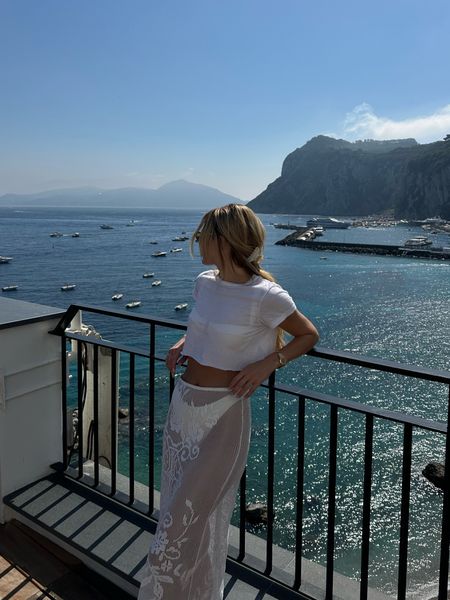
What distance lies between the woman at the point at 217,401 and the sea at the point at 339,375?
0.70 metres

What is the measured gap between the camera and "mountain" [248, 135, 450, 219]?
462 feet

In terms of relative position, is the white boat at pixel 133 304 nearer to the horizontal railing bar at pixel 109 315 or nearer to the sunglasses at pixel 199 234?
the horizontal railing bar at pixel 109 315

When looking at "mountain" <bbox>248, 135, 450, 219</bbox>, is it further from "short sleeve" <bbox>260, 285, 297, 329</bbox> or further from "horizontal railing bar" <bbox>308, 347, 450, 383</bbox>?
"short sleeve" <bbox>260, 285, 297, 329</bbox>

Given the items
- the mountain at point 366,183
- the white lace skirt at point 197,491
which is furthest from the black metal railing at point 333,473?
the mountain at point 366,183

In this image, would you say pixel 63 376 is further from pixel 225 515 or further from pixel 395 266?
pixel 395 266

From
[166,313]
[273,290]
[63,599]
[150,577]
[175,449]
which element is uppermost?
[273,290]

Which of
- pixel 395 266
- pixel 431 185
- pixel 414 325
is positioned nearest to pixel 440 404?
pixel 414 325

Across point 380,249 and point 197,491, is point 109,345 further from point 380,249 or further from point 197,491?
point 380,249

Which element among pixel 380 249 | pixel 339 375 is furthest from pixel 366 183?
pixel 339 375

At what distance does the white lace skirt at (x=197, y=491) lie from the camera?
1.72 m

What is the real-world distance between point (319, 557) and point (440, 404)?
9.83 m

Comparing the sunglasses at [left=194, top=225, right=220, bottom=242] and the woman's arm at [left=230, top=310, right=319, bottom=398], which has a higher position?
the sunglasses at [left=194, top=225, right=220, bottom=242]

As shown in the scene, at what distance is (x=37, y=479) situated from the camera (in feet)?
10.2

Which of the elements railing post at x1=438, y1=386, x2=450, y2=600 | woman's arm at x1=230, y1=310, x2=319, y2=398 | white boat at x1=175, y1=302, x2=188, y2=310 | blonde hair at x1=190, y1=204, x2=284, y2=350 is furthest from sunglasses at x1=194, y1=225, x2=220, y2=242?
white boat at x1=175, y1=302, x2=188, y2=310
